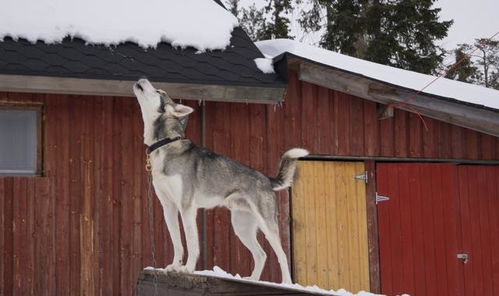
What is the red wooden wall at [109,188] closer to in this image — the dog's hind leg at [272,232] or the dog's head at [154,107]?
the dog's head at [154,107]

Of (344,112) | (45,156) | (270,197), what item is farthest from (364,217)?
(45,156)

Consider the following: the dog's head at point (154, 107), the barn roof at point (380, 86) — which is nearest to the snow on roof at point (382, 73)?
the barn roof at point (380, 86)

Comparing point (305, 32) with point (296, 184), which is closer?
point (296, 184)

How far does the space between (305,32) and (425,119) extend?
507 inches

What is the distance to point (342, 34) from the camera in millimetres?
20719

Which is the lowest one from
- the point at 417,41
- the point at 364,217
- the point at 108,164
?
the point at 364,217

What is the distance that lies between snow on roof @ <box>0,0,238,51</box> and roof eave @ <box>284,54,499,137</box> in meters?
1.08

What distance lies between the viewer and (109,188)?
8.36m

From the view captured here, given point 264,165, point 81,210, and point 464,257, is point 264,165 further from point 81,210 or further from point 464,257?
point 464,257

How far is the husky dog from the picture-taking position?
20.4ft

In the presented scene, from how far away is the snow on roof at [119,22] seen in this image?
7.74m

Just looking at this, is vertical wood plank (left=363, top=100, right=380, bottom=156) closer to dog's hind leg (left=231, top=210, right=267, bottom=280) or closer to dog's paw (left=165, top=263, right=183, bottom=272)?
dog's hind leg (left=231, top=210, right=267, bottom=280)

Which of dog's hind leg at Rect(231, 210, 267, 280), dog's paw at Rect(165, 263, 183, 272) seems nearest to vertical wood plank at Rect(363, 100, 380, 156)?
dog's hind leg at Rect(231, 210, 267, 280)

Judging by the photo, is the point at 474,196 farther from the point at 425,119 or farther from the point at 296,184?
the point at 296,184
